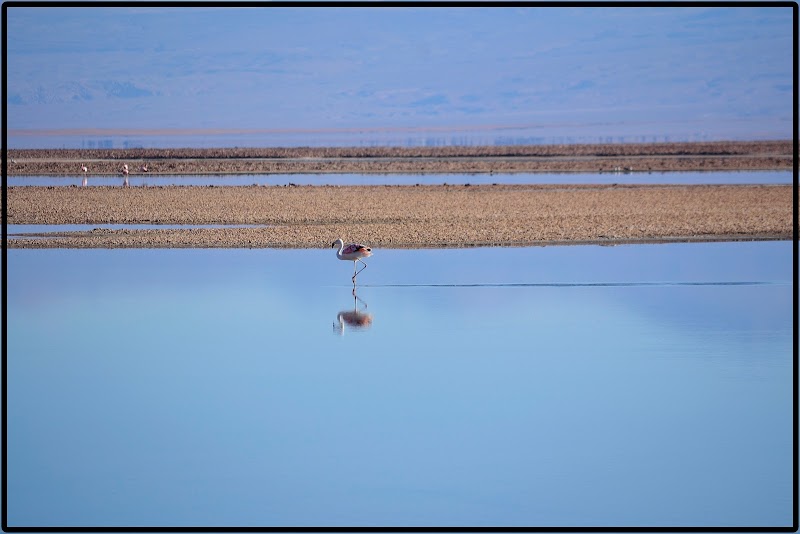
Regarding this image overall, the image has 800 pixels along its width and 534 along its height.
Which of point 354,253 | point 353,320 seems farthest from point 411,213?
point 353,320

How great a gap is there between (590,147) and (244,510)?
5089 centimetres

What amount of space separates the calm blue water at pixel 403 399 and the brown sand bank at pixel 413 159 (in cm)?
2611

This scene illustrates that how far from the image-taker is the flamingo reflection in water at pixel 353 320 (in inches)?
440

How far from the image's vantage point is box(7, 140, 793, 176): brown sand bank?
132 feet

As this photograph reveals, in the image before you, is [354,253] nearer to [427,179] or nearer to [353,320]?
[353,320]

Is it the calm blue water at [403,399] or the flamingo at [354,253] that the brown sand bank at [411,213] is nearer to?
the flamingo at [354,253]

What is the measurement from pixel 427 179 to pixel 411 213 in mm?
12443

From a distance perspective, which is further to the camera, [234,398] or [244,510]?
[234,398]

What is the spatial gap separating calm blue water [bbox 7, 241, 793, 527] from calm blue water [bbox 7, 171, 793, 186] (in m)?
18.3

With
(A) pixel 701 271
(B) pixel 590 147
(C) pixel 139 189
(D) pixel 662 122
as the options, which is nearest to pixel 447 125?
(D) pixel 662 122

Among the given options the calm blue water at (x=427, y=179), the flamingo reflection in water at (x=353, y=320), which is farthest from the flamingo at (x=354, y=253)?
the calm blue water at (x=427, y=179)

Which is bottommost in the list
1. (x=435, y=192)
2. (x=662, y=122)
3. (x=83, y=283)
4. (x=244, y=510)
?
(x=244, y=510)

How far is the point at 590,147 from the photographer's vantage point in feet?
183

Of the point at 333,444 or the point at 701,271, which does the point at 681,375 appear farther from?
the point at 701,271
